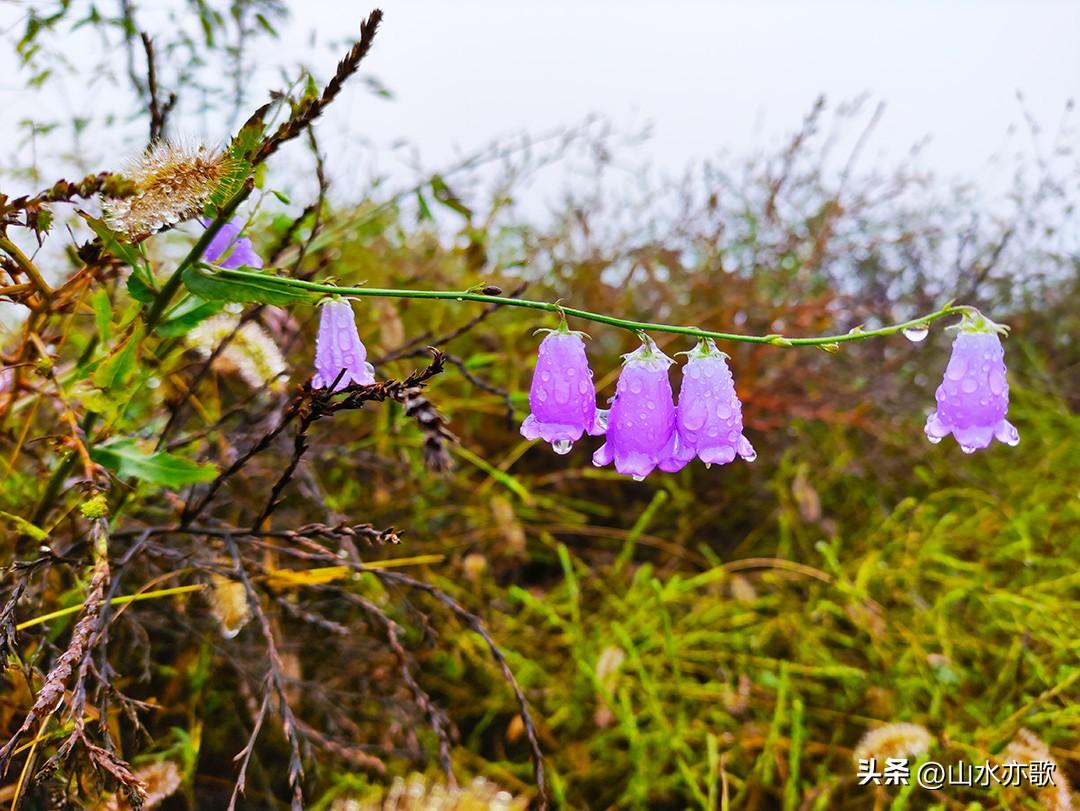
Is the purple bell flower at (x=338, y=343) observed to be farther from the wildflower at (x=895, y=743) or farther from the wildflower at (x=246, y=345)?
the wildflower at (x=895, y=743)

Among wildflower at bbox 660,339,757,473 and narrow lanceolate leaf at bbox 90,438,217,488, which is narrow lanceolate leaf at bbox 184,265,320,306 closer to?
narrow lanceolate leaf at bbox 90,438,217,488

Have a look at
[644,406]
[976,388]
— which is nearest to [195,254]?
[644,406]

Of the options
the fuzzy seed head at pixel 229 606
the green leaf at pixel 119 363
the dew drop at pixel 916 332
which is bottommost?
the fuzzy seed head at pixel 229 606

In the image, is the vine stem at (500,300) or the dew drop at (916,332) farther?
the dew drop at (916,332)

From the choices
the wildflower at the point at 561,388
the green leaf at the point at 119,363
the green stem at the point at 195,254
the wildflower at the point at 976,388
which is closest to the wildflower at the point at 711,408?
the wildflower at the point at 561,388

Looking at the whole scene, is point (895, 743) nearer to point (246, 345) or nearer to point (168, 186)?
point (246, 345)

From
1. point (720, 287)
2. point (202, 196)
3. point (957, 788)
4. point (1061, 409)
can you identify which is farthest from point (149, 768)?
point (1061, 409)

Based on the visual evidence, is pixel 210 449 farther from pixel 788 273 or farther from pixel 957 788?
pixel 788 273
